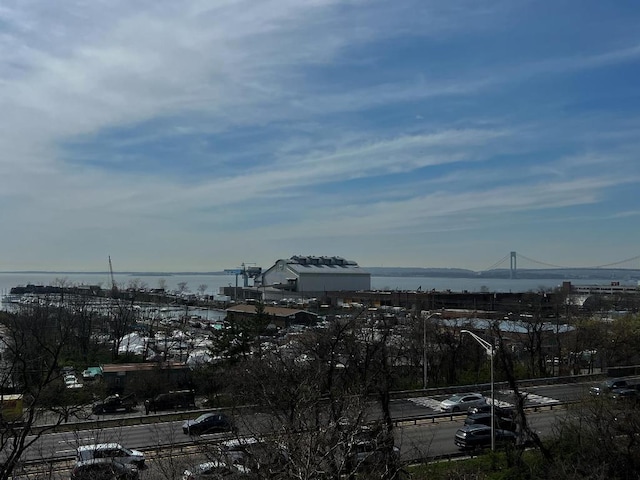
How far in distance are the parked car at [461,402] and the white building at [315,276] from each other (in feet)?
271

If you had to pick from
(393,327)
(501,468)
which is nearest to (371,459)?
(501,468)

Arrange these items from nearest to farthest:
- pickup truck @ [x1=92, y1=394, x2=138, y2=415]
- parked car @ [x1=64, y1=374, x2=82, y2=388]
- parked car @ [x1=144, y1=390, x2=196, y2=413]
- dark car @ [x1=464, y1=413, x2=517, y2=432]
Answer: dark car @ [x1=464, y1=413, x2=517, y2=432] < pickup truck @ [x1=92, y1=394, x2=138, y2=415] < parked car @ [x1=144, y1=390, x2=196, y2=413] < parked car @ [x1=64, y1=374, x2=82, y2=388]

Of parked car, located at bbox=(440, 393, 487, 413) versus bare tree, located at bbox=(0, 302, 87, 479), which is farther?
parked car, located at bbox=(440, 393, 487, 413)

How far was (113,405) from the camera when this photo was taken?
96.7ft

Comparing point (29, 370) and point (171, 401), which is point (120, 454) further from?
point (171, 401)

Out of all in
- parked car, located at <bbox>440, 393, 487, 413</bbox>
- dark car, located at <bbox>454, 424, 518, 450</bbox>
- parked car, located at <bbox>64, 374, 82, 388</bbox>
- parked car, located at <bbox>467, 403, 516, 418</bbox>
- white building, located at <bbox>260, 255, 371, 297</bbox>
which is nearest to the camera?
dark car, located at <bbox>454, 424, 518, 450</bbox>

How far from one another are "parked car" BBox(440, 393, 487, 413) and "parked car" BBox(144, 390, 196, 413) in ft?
40.8

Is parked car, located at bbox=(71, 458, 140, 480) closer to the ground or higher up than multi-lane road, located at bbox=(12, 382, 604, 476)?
higher up

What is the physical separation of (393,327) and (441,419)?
14.9 metres

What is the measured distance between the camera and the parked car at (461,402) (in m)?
27.7

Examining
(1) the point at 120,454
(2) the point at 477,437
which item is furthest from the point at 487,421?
(1) the point at 120,454

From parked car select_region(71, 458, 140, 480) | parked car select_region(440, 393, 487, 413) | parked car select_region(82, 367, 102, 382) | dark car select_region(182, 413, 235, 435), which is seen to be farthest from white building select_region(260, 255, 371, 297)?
parked car select_region(71, 458, 140, 480)

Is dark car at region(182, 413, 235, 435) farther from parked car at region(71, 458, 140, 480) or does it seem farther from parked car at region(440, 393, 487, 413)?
parked car at region(440, 393, 487, 413)

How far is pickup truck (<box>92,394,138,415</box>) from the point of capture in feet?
94.4
